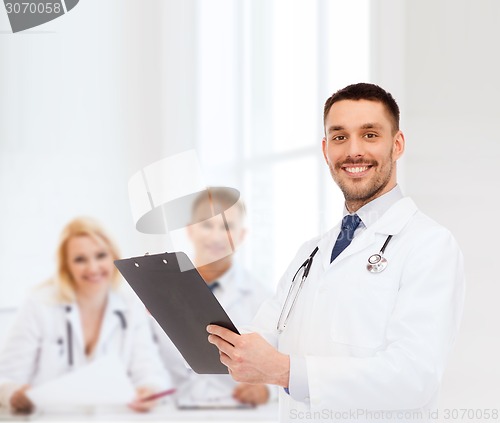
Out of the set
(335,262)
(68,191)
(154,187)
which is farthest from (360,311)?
(68,191)

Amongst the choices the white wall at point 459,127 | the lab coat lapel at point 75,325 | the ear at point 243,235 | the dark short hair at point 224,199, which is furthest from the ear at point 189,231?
the white wall at point 459,127

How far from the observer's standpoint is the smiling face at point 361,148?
1.42 m

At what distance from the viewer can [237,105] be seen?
327cm

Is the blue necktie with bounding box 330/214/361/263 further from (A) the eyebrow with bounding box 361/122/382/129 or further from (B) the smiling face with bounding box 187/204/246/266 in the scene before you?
(B) the smiling face with bounding box 187/204/246/266

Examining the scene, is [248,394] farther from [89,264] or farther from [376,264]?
[376,264]

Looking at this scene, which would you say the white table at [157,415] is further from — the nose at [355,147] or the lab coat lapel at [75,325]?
the nose at [355,147]

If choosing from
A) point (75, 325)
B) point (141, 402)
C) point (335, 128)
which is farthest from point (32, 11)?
point (335, 128)

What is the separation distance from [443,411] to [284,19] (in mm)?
1820

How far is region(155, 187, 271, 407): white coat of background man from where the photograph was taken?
3.07 meters

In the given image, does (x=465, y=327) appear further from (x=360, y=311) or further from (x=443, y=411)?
(x=360, y=311)

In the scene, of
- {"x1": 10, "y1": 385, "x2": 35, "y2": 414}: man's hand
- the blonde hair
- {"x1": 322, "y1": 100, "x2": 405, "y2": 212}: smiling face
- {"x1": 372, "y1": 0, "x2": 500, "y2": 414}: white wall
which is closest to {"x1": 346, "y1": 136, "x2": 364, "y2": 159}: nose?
{"x1": 322, "y1": 100, "x2": 405, "y2": 212}: smiling face

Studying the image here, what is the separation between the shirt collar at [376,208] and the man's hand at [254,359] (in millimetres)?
337

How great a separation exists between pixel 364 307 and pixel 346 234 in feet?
0.69

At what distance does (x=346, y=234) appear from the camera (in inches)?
58.2
